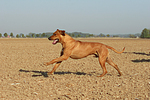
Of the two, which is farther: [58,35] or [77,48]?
[77,48]

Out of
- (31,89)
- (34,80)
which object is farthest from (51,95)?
(34,80)

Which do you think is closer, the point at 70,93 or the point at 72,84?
the point at 70,93

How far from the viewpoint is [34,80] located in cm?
799

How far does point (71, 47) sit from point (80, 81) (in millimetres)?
1589

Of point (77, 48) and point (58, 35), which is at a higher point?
point (58, 35)

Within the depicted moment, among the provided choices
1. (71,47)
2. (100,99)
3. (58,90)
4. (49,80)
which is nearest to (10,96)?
(58,90)

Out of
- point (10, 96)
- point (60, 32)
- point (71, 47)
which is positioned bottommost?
point (10, 96)

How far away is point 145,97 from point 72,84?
2656 mm

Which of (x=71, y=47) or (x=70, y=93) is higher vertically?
(x=71, y=47)

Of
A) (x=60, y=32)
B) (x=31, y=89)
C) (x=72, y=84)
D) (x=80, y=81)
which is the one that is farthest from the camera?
(x=60, y=32)

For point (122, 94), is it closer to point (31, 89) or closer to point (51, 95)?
point (51, 95)

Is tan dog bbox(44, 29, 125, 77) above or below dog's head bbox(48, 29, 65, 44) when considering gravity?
below

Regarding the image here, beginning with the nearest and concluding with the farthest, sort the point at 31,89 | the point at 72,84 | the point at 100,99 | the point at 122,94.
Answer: the point at 100,99 → the point at 122,94 → the point at 31,89 → the point at 72,84

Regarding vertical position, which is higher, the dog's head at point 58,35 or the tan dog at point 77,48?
the dog's head at point 58,35
